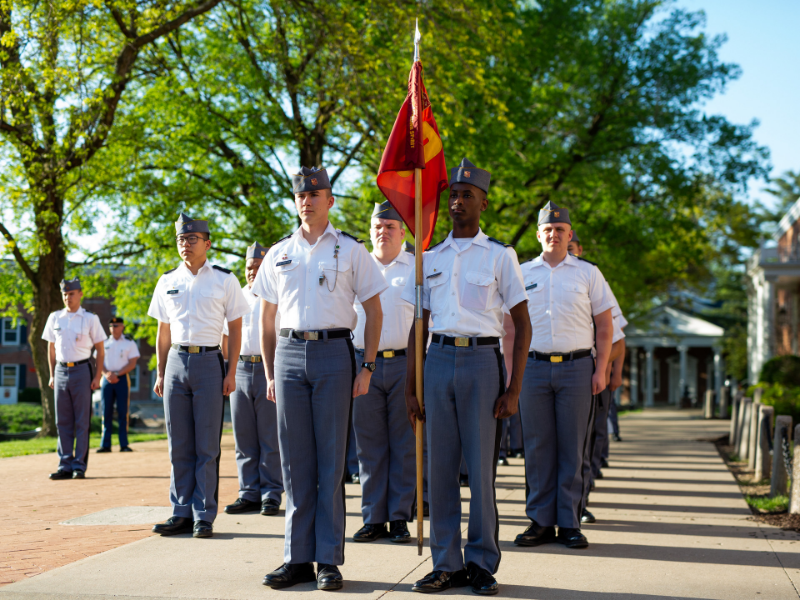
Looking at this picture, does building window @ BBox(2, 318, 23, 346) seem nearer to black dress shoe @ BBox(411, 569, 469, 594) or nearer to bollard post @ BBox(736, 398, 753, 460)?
bollard post @ BBox(736, 398, 753, 460)

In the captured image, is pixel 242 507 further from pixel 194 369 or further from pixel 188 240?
pixel 188 240

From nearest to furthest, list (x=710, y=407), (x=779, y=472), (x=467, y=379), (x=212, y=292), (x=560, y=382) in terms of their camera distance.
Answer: (x=467, y=379), (x=560, y=382), (x=212, y=292), (x=779, y=472), (x=710, y=407)

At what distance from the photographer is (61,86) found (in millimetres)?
15305

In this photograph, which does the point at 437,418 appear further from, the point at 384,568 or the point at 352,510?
the point at 352,510

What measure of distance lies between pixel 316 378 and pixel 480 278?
1167 millimetres

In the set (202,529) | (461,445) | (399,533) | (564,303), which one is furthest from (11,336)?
(461,445)

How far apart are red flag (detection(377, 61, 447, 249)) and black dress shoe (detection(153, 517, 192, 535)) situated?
2.98 meters

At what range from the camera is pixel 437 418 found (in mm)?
5078

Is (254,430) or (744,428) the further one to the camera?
(744,428)

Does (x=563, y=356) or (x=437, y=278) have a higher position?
(x=437, y=278)

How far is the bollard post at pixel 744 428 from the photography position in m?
13.8

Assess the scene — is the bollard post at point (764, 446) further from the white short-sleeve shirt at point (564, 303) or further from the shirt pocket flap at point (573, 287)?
the shirt pocket flap at point (573, 287)

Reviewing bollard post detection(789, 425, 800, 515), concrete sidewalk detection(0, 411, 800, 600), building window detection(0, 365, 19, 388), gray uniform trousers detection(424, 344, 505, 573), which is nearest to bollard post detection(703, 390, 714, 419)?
concrete sidewalk detection(0, 411, 800, 600)

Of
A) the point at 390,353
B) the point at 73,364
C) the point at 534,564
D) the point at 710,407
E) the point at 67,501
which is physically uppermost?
the point at 390,353
